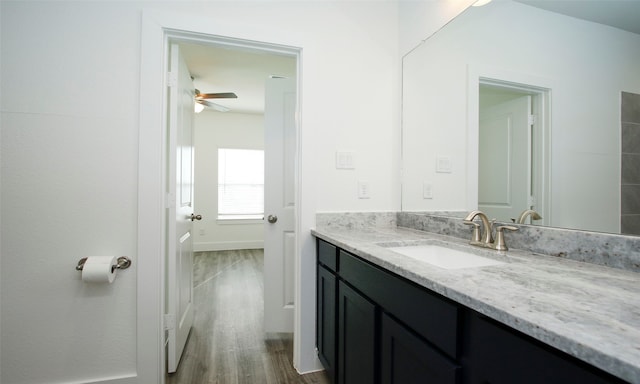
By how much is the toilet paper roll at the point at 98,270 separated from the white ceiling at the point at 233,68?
173 centimetres

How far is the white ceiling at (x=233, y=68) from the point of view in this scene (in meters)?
2.66

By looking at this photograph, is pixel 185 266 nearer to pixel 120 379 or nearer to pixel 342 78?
pixel 120 379

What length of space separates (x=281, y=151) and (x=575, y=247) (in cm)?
173

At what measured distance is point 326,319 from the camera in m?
1.49

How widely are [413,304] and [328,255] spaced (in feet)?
2.30

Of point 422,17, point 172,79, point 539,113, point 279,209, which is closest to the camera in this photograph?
point 539,113

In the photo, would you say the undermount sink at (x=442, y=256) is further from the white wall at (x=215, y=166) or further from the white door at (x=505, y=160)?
the white wall at (x=215, y=166)

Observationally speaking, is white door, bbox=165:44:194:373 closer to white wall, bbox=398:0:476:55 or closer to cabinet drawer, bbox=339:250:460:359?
cabinet drawer, bbox=339:250:460:359

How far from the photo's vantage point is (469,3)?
1.38 metres

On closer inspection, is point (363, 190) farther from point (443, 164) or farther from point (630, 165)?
point (630, 165)

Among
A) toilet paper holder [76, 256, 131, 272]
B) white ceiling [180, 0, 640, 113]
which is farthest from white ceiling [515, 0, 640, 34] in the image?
toilet paper holder [76, 256, 131, 272]

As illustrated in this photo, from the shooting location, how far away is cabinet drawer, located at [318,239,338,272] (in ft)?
4.51

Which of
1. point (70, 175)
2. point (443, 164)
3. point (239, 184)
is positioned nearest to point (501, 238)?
point (443, 164)

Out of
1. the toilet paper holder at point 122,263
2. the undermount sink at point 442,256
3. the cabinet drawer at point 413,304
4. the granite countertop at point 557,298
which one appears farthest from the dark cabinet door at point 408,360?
the toilet paper holder at point 122,263
